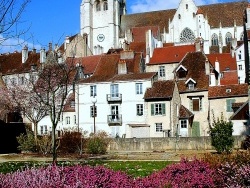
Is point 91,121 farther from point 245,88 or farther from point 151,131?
point 245,88

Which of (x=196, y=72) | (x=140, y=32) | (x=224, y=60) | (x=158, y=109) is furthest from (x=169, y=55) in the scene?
(x=140, y=32)

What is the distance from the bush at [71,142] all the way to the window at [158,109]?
13434 mm

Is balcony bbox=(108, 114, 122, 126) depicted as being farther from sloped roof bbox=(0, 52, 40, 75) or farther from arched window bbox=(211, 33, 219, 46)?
arched window bbox=(211, 33, 219, 46)

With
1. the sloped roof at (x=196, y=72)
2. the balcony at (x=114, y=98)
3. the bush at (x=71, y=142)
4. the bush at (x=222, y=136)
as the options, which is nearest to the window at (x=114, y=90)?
the balcony at (x=114, y=98)

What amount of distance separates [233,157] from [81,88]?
119 feet

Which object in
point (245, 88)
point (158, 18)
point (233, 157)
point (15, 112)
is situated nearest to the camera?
point (233, 157)

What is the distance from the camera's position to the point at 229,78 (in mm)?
51156

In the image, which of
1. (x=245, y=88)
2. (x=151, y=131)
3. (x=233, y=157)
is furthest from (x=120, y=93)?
(x=233, y=157)

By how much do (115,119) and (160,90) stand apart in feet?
20.4

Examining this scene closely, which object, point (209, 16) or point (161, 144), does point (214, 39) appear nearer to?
point (209, 16)

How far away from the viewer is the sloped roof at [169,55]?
165ft

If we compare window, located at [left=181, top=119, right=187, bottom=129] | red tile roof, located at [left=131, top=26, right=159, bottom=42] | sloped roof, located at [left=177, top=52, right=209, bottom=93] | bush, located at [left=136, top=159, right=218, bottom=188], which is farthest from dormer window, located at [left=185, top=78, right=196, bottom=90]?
red tile roof, located at [left=131, top=26, right=159, bottom=42]

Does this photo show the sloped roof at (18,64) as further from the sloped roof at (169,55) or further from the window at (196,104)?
the window at (196,104)

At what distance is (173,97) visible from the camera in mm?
39719
